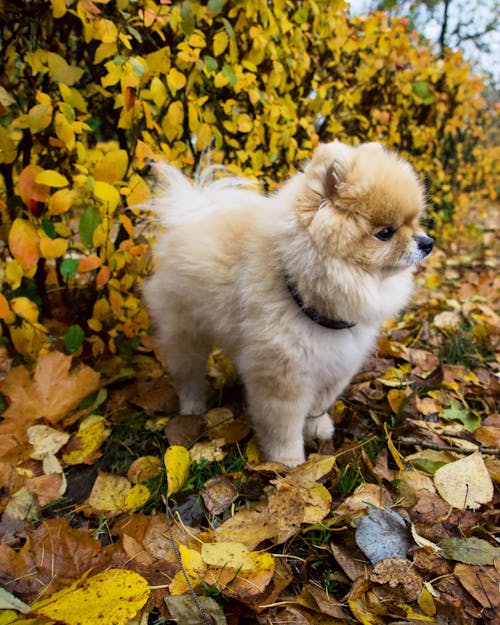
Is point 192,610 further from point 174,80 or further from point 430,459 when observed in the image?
point 174,80

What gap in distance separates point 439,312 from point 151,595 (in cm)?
288

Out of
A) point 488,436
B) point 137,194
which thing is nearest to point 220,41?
point 137,194

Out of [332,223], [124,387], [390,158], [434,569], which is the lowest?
[124,387]

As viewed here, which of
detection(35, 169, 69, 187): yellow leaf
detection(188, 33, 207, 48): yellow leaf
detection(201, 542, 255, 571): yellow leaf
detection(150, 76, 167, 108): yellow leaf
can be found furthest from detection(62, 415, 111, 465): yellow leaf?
detection(188, 33, 207, 48): yellow leaf

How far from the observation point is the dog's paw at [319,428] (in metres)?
2.25

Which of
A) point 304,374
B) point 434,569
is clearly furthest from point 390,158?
point 434,569

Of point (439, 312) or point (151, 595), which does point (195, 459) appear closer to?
point (151, 595)

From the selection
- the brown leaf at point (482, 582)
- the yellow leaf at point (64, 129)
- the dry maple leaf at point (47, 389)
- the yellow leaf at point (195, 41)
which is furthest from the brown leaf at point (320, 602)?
the yellow leaf at point (195, 41)

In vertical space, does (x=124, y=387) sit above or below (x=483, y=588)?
below

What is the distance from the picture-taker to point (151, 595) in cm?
140

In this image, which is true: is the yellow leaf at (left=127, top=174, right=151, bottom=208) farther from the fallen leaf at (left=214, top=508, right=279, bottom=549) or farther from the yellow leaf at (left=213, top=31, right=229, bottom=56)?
Result: the fallen leaf at (left=214, top=508, right=279, bottom=549)

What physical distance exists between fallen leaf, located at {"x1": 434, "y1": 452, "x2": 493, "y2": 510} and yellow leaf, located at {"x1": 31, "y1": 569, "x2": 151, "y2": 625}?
44.2 inches

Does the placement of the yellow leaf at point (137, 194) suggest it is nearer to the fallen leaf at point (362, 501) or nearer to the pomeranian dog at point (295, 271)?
the pomeranian dog at point (295, 271)

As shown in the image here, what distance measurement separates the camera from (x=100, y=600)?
1.31m
